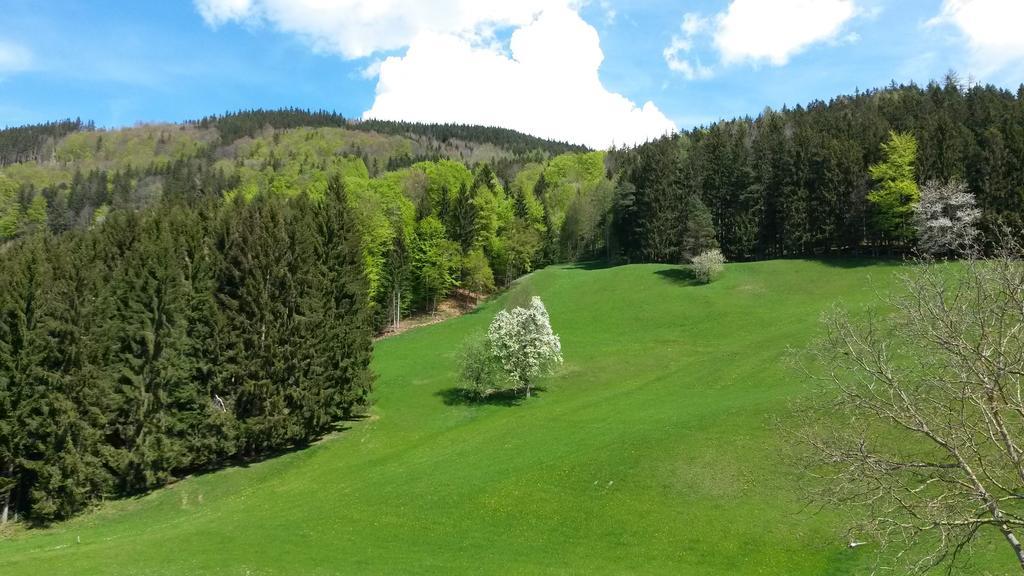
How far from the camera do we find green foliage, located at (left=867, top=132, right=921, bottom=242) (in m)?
72.1

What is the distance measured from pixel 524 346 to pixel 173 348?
85.8 ft

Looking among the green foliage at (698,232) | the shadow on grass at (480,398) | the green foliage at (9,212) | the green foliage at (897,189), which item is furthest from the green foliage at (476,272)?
the green foliage at (9,212)

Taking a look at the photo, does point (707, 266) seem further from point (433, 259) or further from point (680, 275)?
point (433, 259)

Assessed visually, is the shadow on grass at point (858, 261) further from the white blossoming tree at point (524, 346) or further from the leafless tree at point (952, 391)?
the leafless tree at point (952, 391)

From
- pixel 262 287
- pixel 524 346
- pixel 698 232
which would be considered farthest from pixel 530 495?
pixel 698 232

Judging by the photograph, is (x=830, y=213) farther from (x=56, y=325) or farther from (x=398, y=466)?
(x=56, y=325)

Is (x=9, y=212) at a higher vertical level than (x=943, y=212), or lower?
higher

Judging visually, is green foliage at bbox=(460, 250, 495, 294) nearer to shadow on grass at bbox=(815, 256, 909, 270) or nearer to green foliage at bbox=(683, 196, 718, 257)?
green foliage at bbox=(683, 196, 718, 257)

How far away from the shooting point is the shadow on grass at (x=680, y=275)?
76812mm

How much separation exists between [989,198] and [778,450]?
61.7 meters

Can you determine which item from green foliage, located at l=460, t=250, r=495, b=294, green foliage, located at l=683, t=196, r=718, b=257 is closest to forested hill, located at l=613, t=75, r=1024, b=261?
green foliage, located at l=683, t=196, r=718, b=257

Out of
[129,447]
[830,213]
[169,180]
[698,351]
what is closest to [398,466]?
[129,447]

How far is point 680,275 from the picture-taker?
80.1 metres

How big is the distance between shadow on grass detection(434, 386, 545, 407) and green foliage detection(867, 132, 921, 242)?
51.7 m
